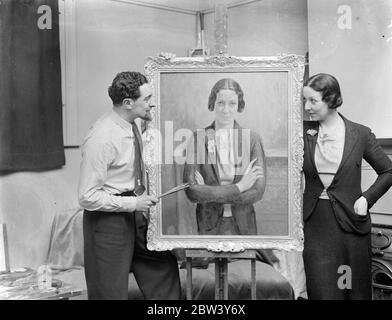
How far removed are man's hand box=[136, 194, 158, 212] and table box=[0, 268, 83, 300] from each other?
39cm

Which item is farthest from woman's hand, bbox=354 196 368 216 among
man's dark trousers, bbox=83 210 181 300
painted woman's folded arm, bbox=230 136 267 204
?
man's dark trousers, bbox=83 210 181 300

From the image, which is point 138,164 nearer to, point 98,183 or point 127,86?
point 98,183

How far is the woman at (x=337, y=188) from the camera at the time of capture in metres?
1.67

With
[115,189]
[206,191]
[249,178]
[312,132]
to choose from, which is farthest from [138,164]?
[312,132]

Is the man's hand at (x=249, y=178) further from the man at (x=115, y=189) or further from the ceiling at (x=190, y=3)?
the ceiling at (x=190, y=3)

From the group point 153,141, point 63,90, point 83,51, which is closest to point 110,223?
point 153,141

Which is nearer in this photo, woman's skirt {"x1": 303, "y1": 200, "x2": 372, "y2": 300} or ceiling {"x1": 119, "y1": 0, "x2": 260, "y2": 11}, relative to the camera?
A: woman's skirt {"x1": 303, "y1": 200, "x2": 372, "y2": 300}

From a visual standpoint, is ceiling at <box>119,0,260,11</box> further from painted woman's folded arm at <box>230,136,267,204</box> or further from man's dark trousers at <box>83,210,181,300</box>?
man's dark trousers at <box>83,210,181,300</box>

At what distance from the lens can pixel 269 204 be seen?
5.55 feet

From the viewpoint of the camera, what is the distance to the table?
1749 mm

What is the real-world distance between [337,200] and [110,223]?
769mm

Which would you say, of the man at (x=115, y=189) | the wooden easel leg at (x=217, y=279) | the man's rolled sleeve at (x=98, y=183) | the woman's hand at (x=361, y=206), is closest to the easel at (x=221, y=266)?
the wooden easel leg at (x=217, y=279)

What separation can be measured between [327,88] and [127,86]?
2.23ft

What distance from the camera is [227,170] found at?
1701 millimetres
